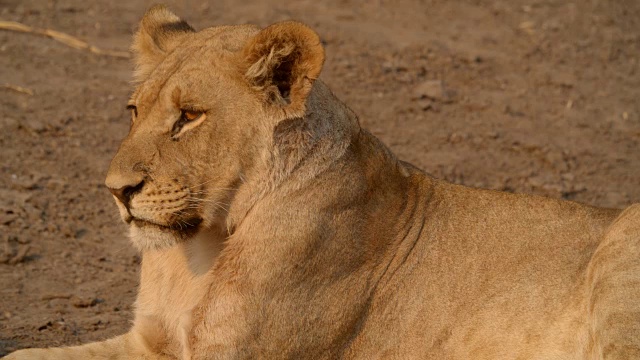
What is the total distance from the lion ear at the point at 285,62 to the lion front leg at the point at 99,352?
1.17 m

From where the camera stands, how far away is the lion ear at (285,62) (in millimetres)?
3865

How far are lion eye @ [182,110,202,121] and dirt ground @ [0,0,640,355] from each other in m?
1.43

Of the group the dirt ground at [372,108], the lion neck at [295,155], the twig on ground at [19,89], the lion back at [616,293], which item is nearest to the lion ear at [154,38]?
the lion neck at [295,155]

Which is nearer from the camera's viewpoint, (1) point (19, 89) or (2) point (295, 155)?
(2) point (295, 155)

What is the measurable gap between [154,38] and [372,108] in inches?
153

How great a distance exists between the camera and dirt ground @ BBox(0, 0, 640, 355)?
5.60m

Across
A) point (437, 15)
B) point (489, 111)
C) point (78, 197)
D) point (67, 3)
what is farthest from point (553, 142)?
point (67, 3)

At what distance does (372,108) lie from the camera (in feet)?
27.0

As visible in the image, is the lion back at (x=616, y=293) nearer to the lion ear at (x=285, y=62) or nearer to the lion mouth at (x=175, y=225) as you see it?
the lion ear at (x=285, y=62)

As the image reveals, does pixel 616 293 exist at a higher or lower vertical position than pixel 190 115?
lower

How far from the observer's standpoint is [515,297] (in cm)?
421

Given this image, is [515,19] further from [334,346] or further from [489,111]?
[334,346]

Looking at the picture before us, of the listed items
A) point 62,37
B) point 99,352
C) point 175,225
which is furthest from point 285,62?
point 62,37

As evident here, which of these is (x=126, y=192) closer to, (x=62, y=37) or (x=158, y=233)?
(x=158, y=233)
